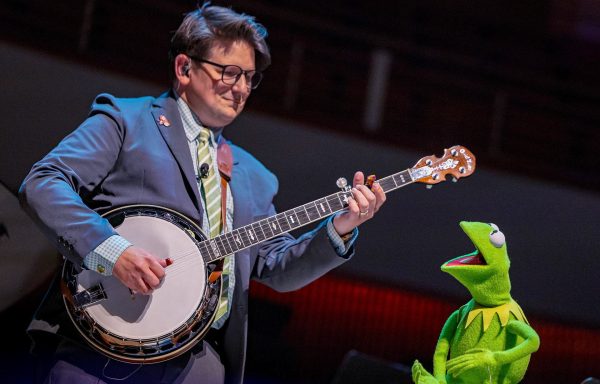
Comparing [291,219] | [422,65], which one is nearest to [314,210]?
[291,219]

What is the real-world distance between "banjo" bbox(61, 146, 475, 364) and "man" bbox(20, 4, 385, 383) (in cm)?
4

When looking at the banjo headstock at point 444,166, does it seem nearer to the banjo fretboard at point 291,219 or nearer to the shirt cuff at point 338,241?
the banjo fretboard at point 291,219

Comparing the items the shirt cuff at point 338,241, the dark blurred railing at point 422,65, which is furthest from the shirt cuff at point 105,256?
the dark blurred railing at point 422,65

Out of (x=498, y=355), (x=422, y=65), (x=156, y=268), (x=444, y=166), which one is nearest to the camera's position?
(x=498, y=355)

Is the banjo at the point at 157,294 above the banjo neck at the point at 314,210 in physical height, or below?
below

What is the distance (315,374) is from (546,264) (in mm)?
1789

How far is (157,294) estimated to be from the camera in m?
2.04

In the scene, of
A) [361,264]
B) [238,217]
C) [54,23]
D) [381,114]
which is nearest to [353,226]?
[238,217]

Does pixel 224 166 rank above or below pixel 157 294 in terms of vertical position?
above

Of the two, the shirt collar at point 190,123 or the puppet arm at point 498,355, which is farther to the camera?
the shirt collar at point 190,123

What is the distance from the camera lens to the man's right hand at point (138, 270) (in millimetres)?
1918

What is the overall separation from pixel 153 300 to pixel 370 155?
125 inches

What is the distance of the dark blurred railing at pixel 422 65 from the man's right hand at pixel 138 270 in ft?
9.95

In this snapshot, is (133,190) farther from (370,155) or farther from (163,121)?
(370,155)
